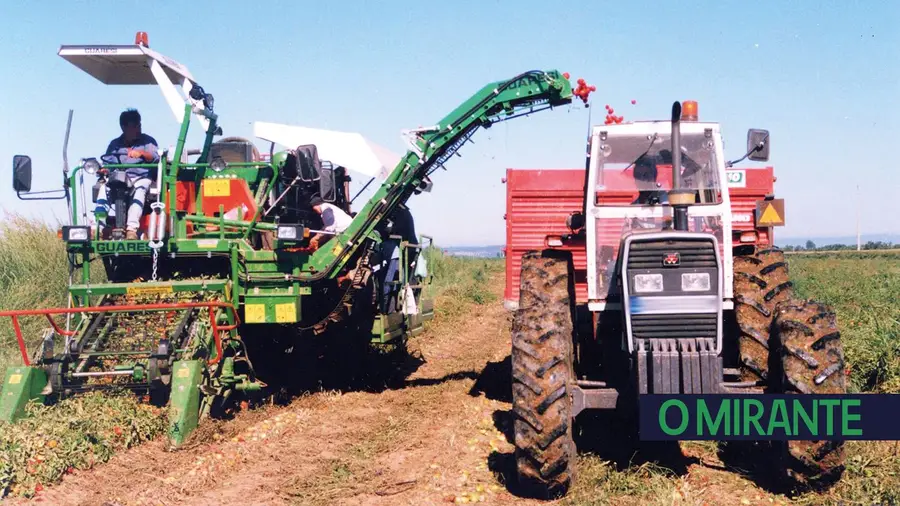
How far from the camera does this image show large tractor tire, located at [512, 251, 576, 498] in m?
5.30

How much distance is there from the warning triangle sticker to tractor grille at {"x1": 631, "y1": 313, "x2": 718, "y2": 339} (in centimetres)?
447

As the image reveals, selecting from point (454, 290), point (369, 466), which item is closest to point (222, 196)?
point (369, 466)

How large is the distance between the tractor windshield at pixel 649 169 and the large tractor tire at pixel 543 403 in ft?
4.25

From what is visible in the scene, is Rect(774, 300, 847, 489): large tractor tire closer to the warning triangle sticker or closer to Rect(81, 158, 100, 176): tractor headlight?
the warning triangle sticker

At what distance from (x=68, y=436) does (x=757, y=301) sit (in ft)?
17.7

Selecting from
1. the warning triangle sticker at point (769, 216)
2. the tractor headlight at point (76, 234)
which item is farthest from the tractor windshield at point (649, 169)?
the tractor headlight at point (76, 234)

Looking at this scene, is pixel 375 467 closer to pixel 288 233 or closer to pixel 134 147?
pixel 288 233

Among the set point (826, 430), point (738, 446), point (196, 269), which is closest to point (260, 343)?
point (196, 269)

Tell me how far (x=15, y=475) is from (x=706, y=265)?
5086mm

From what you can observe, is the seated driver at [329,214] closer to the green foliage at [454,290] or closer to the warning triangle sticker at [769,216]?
the green foliage at [454,290]

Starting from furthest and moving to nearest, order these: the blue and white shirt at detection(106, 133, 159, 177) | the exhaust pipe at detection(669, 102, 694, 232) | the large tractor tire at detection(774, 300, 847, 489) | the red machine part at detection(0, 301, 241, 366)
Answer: the blue and white shirt at detection(106, 133, 159, 177)
the red machine part at detection(0, 301, 241, 366)
the exhaust pipe at detection(669, 102, 694, 232)
the large tractor tire at detection(774, 300, 847, 489)

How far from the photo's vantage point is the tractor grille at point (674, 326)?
5562 millimetres

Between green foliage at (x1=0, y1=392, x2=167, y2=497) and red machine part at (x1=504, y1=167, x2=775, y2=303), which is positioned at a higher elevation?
red machine part at (x1=504, y1=167, x2=775, y2=303)

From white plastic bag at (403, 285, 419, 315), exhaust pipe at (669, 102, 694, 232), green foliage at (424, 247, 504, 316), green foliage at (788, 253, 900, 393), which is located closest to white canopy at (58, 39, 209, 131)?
white plastic bag at (403, 285, 419, 315)
